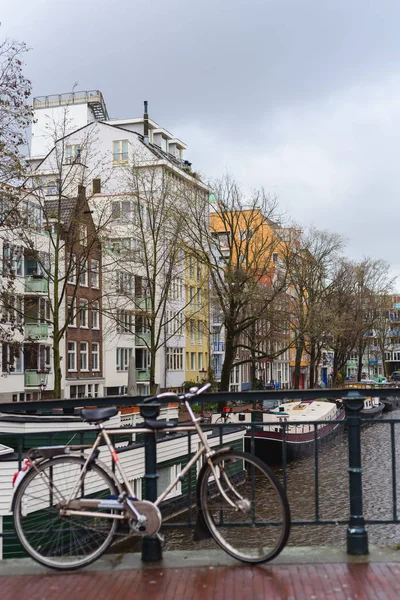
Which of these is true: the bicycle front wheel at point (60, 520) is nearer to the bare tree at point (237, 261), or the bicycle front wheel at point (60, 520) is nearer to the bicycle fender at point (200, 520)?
the bicycle fender at point (200, 520)

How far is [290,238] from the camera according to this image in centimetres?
4984

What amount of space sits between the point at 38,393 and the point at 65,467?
37816 mm

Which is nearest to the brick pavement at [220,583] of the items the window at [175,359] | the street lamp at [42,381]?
the street lamp at [42,381]

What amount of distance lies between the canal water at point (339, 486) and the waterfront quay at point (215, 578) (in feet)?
2.42

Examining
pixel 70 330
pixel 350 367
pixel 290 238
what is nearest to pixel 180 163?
pixel 290 238

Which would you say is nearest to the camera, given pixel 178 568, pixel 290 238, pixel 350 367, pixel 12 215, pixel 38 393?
pixel 178 568

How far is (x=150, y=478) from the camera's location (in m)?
5.58

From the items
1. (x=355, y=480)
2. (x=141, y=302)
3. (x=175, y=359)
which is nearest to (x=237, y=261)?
(x=141, y=302)

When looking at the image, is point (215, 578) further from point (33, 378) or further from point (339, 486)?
point (33, 378)

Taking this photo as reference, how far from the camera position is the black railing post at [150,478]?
17.8 feet

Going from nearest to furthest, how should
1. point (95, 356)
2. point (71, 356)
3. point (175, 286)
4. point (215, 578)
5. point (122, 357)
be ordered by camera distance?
point (215, 578), point (71, 356), point (95, 356), point (175, 286), point (122, 357)

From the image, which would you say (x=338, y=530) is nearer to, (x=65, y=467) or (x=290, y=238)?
(x=65, y=467)

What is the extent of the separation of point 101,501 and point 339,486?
16.8 feet

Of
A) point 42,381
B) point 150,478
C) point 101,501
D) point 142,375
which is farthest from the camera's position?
point 142,375
